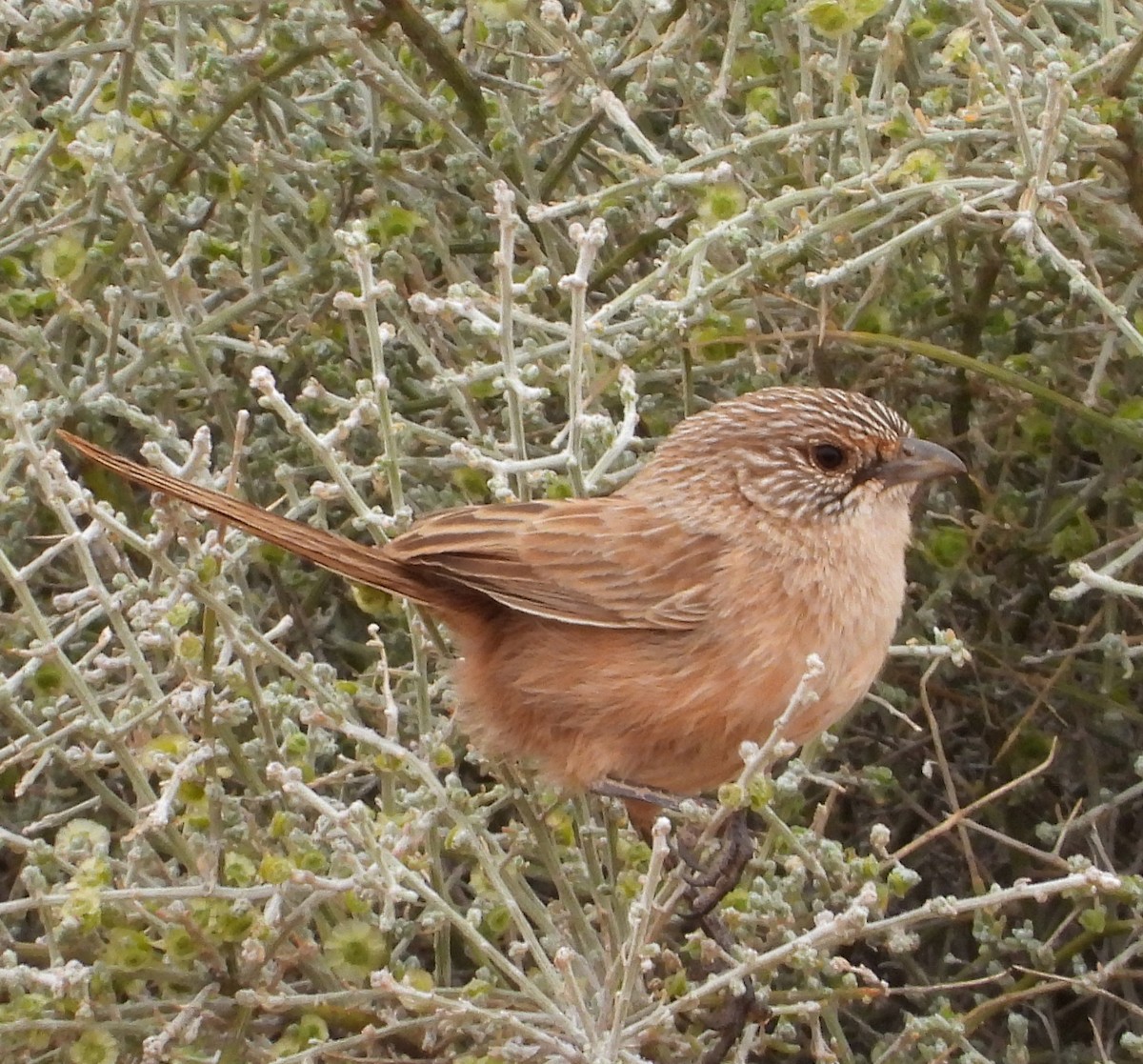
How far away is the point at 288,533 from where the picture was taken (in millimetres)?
2693

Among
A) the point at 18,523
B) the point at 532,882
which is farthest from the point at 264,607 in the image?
the point at 532,882

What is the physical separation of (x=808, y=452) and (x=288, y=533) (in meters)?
0.88

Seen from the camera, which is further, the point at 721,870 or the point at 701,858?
the point at 701,858

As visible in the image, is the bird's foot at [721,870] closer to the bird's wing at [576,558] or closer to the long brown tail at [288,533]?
the bird's wing at [576,558]

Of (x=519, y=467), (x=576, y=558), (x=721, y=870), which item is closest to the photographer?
(x=519, y=467)

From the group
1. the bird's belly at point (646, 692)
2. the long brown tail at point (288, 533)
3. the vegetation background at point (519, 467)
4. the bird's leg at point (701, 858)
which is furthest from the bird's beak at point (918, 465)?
the long brown tail at point (288, 533)

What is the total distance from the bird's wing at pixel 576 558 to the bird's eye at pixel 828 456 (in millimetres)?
216

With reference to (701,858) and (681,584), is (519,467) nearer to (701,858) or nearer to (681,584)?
(681,584)

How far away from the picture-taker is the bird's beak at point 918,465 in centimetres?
296

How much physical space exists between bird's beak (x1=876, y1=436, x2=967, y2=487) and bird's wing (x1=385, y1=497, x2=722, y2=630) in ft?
0.97

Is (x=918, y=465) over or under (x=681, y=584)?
over

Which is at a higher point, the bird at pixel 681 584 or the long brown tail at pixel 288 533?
the long brown tail at pixel 288 533

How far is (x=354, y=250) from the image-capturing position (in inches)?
100

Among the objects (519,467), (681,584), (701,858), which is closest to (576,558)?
(681,584)
